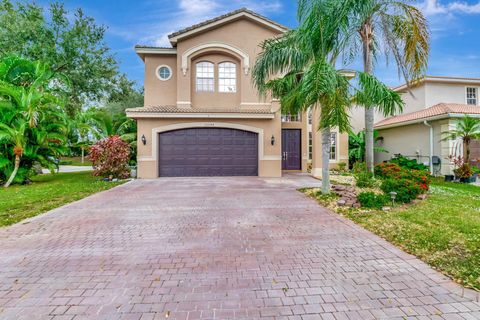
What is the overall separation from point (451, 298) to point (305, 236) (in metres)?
2.25

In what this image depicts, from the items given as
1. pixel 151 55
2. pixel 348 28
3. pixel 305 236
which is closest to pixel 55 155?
pixel 151 55

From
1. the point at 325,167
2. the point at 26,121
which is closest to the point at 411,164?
the point at 325,167

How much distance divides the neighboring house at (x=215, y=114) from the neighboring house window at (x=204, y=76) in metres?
0.06

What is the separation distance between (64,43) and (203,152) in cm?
1270

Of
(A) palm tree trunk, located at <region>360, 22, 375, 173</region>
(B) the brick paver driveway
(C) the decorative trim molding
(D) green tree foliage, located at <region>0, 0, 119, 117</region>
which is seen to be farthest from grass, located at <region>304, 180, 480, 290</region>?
(D) green tree foliage, located at <region>0, 0, 119, 117</region>

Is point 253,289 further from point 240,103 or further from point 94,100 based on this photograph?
point 94,100

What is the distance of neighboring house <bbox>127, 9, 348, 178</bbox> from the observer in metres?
13.3

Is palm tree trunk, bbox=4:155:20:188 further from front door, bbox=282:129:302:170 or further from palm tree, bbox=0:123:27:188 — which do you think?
front door, bbox=282:129:302:170

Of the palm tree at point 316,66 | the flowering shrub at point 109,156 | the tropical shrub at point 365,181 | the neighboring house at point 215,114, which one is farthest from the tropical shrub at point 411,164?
the flowering shrub at point 109,156

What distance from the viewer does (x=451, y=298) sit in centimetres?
280

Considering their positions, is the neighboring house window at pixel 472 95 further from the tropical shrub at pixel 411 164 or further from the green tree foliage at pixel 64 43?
the green tree foliage at pixel 64 43

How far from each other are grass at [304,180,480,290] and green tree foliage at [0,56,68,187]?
12.5m

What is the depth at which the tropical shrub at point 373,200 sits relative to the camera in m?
6.66

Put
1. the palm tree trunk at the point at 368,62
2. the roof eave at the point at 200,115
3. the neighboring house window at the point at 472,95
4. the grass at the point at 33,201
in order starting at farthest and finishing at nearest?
the neighboring house window at the point at 472,95 → the roof eave at the point at 200,115 → the palm tree trunk at the point at 368,62 → the grass at the point at 33,201
